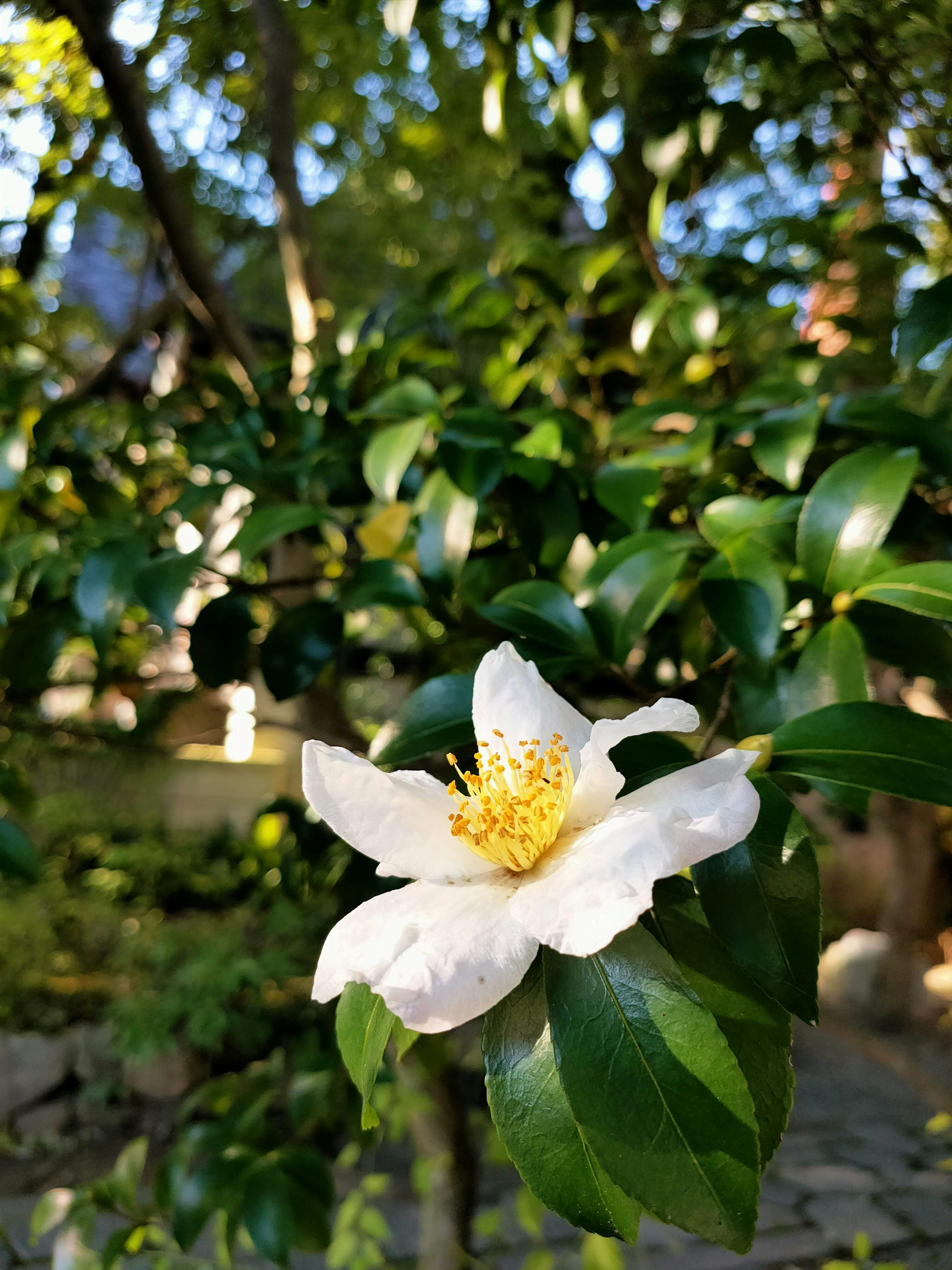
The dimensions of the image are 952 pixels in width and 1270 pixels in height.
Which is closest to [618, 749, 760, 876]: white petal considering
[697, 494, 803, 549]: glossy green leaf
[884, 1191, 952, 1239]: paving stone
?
[697, 494, 803, 549]: glossy green leaf

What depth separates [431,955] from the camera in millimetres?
302

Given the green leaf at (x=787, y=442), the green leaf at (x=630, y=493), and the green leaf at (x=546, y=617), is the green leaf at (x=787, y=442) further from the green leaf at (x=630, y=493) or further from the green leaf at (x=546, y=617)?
the green leaf at (x=546, y=617)

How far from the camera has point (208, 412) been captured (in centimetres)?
108

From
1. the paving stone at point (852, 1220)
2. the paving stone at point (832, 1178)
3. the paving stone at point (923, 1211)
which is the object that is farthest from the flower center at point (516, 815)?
the paving stone at point (832, 1178)

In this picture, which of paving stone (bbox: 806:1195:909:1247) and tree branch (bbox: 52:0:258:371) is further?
paving stone (bbox: 806:1195:909:1247)

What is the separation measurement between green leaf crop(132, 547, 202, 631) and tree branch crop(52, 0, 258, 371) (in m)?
0.70

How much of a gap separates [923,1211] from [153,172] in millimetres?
1950

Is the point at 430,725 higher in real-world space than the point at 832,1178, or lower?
higher

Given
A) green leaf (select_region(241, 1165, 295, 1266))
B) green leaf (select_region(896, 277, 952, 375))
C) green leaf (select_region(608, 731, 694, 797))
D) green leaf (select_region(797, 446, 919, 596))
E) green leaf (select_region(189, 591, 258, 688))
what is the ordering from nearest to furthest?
green leaf (select_region(608, 731, 694, 797)), green leaf (select_region(797, 446, 919, 596)), green leaf (select_region(896, 277, 952, 375)), green leaf (select_region(189, 591, 258, 688)), green leaf (select_region(241, 1165, 295, 1266))

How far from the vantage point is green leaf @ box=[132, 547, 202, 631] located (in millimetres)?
660

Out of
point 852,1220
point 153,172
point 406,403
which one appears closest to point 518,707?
point 406,403

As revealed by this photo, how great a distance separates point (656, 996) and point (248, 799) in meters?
4.10

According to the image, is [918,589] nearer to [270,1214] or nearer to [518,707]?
[518,707]

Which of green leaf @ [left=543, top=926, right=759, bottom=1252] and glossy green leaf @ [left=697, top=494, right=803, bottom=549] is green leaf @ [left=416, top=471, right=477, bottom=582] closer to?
glossy green leaf @ [left=697, top=494, right=803, bottom=549]
